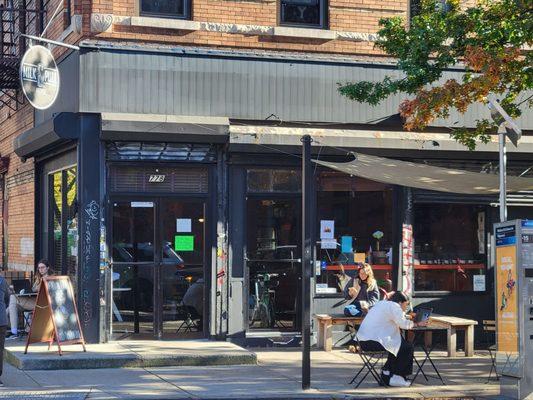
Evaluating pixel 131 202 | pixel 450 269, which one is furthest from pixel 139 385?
pixel 450 269

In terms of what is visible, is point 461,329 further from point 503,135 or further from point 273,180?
point 503,135

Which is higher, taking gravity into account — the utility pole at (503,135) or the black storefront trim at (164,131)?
the black storefront trim at (164,131)

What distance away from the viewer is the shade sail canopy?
1341cm

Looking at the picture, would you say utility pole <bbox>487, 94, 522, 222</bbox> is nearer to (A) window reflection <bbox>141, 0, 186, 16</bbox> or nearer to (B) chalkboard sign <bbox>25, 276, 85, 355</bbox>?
(A) window reflection <bbox>141, 0, 186, 16</bbox>

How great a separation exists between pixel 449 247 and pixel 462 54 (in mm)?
4249

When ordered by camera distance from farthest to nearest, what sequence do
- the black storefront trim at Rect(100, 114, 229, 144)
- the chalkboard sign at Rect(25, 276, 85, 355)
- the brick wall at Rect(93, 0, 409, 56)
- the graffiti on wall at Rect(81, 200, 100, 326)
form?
1. the brick wall at Rect(93, 0, 409, 56)
2. the graffiti on wall at Rect(81, 200, 100, 326)
3. the black storefront trim at Rect(100, 114, 229, 144)
4. the chalkboard sign at Rect(25, 276, 85, 355)

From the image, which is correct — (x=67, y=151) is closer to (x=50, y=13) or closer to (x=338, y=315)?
(x=50, y=13)

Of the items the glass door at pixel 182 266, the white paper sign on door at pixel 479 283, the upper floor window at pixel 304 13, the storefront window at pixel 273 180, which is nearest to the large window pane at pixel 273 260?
the storefront window at pixel 273 180

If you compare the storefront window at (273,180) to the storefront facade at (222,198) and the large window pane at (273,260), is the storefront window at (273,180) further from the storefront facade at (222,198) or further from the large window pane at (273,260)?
the large window pane at (273,260)

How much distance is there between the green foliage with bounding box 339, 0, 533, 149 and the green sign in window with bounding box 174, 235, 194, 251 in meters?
3.53

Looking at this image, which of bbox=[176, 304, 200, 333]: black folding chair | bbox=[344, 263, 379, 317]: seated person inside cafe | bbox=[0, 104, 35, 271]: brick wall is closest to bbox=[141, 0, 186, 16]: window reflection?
bbox=[0, 104, 35, 271]: brick wall

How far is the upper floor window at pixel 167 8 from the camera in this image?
1477cm

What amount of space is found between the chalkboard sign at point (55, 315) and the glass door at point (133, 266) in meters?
1.14

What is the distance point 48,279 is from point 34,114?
5.37 meters
